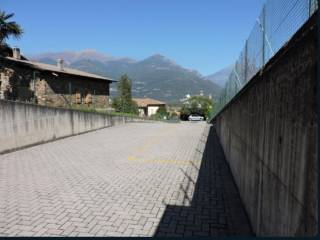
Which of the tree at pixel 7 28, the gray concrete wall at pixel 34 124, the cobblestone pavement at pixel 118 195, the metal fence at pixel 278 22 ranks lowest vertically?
the cobblestone pavement at pixel 118 195

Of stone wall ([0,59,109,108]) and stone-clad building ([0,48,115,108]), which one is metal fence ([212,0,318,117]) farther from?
stone-clad building ([0,48,115,108])

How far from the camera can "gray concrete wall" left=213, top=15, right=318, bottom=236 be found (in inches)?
96.6

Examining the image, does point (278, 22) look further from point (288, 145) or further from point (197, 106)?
point (197, 106)

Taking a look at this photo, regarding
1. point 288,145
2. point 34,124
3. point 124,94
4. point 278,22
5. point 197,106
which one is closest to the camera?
point 288,145

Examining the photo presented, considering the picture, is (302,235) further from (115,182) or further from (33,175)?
(33,175)

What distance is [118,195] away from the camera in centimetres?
714

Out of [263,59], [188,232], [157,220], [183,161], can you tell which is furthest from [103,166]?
[263,59]

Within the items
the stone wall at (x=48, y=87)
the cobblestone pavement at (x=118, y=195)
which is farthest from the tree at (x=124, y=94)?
the cobblestone pavement at (x=118, y=195)

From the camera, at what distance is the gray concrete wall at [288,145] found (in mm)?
2453

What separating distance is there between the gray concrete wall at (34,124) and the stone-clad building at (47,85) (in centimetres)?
422

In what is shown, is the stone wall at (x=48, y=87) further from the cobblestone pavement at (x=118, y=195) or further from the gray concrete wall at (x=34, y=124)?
the cobblestone pavement at (x=118, y=195)

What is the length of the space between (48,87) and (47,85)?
0.69 ft

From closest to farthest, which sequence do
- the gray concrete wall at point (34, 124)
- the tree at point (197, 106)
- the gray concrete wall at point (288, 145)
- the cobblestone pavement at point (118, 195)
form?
the gray concrete wall at point (288, 145) < the cobblestone pavement at point (118, 195) < the gray concrete wall at point (34, 124) < the tree at point (197, 106)

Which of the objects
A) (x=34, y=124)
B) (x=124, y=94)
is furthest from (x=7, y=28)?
(x=124, y=94)
